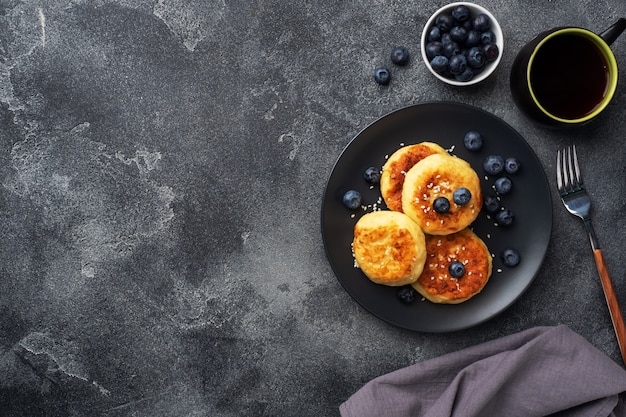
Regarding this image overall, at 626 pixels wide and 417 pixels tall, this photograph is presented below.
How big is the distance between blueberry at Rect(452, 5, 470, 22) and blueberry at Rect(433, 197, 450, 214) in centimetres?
52

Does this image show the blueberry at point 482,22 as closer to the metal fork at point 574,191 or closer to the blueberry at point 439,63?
the blueberry at point 439,63

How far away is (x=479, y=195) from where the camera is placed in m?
1.64

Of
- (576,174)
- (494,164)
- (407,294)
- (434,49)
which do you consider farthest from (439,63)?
(407,294)

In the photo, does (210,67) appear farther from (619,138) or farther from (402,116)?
(619,138)

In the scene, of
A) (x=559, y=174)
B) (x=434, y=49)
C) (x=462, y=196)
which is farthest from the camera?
(x=559, y=174)

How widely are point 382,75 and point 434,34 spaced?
19cm

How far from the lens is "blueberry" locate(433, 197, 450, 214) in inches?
61.7

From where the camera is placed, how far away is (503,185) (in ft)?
5.56

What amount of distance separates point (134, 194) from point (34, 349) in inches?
22.3

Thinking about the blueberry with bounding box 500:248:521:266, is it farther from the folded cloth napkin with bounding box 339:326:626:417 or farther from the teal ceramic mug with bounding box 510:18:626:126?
the teal ceramic mug with bounding box 510:18:626:126

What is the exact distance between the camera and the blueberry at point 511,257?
1.71 metres

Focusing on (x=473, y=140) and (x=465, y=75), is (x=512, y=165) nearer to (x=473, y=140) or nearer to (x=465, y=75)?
(x=473, y=140)

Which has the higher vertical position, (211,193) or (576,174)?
(576,174)

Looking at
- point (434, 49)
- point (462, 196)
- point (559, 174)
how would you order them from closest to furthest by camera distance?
1. point (462, 196)
2. point (434, 49)
3. point (559, 174)
